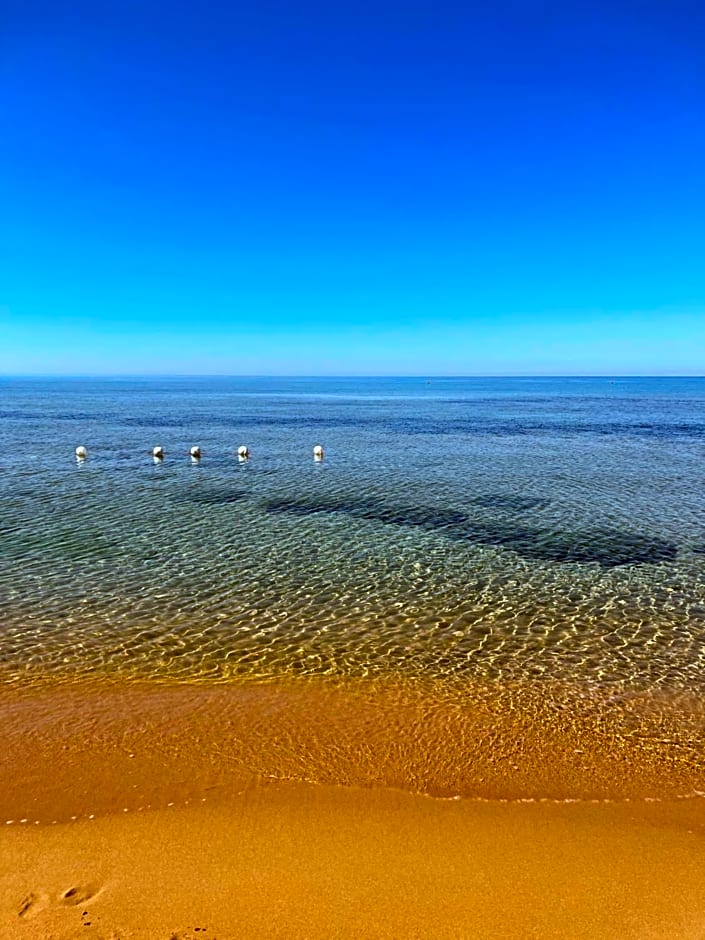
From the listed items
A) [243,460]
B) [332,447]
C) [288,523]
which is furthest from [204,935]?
[332,447]

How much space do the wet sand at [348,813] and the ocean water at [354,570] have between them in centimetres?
126

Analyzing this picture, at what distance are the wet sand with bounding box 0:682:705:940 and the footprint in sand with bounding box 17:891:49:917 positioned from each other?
0.08ft

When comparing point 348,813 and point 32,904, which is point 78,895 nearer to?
point 32,904

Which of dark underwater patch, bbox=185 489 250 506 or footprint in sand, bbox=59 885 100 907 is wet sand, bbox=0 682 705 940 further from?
dark underwater patch, bbox=185 489 250 506

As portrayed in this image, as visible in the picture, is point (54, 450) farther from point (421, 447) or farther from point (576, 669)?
point (576, 669)

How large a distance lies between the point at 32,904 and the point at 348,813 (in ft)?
11.0

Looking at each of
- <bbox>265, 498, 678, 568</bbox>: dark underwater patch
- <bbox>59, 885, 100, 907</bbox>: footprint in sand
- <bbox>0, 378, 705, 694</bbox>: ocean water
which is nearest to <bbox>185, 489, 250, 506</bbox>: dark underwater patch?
<bbox>0, 378, 705, 694</bbox>: ocean water

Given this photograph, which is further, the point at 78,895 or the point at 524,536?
the point at 524,536

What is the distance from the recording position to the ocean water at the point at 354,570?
1141cm

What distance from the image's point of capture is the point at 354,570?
16734 millimetres

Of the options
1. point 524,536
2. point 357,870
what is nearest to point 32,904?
point 357,870

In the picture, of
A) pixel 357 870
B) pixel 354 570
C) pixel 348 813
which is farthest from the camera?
pixel 354 570

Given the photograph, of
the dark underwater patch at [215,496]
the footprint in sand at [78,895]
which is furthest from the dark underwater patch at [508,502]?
the footprint in sand at [78,895]

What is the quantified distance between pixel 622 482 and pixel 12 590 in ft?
89.8
